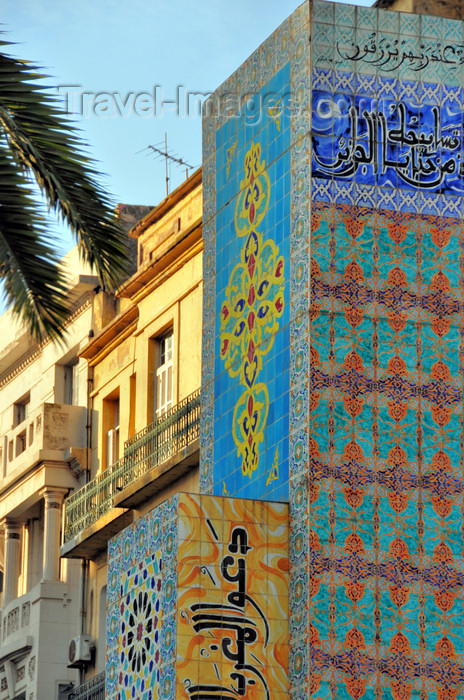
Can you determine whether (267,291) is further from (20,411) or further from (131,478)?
(20,411)

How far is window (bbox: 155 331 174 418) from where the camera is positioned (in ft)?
77.7

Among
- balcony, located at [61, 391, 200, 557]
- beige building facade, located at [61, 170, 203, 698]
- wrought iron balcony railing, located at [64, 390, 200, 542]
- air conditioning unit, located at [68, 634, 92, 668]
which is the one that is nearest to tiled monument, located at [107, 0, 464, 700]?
balcony, located at [61, 391, 200, 557]

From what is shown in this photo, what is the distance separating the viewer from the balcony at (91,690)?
2386 cm

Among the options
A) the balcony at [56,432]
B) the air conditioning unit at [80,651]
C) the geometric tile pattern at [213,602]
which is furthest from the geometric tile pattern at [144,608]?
the balcony at [56,432]

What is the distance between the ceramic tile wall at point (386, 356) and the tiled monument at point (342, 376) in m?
0.01

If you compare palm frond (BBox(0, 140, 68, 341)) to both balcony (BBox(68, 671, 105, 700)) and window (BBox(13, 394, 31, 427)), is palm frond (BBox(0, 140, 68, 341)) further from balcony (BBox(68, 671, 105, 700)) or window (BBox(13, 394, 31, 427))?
window (BBox(13, 394, 31, 427))

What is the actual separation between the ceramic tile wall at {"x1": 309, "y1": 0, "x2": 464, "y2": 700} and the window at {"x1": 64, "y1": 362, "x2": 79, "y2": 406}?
13.3 meters

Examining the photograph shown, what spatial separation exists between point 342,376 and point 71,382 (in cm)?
1426

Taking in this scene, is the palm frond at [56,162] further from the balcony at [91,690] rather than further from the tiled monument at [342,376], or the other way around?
the balcony at [91,690]

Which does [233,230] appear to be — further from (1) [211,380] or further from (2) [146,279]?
(2) [146,279]

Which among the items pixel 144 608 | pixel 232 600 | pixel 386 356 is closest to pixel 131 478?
pixel 144 608

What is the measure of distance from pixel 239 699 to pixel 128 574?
1.77 meters

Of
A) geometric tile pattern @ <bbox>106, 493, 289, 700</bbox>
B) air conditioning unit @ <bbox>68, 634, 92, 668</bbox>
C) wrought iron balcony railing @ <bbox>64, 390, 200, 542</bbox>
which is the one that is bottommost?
Result: geometric tile pattern @ <bbox>106, 493, 289, 700</bbox>

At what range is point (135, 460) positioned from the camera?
77.1 feet
